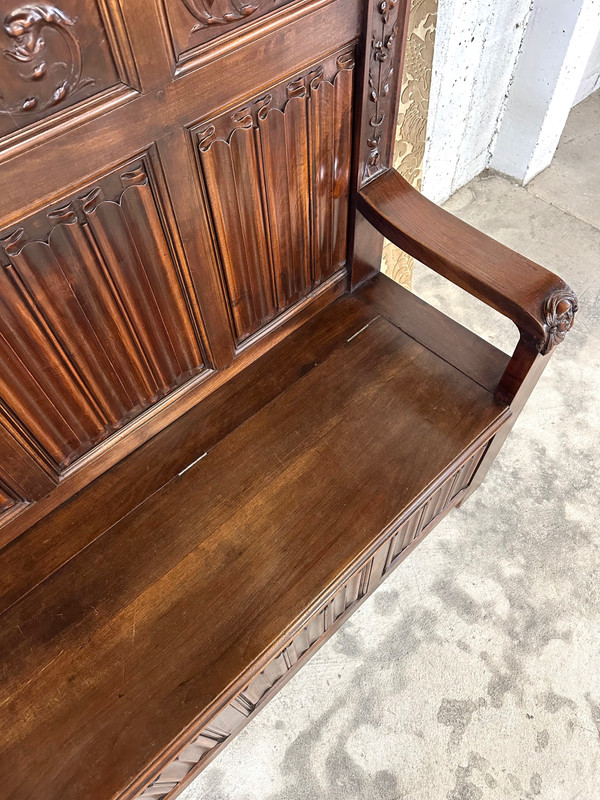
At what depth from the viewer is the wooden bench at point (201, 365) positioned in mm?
719

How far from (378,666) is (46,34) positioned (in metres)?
1.40

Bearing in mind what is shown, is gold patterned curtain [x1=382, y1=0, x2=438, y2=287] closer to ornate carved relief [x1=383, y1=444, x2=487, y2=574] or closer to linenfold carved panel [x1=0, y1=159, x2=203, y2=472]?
ornate carved relief [x1=383, y1=444, x2=487, y2=574]

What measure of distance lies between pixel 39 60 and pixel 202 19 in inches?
8.4

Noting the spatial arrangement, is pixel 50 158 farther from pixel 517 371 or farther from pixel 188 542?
pixel 517 371

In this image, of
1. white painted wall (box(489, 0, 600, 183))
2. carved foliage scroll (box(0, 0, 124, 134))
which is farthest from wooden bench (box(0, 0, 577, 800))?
white painted wall (box(489, 0, 600, 183))

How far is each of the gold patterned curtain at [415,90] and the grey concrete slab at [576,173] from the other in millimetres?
1020

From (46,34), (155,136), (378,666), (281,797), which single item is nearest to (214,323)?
(155,136)

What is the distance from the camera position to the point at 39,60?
0.59 m

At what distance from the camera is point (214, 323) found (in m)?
1.05

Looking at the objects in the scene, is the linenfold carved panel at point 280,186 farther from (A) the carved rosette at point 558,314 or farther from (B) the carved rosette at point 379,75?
(A) the carved rosette at point 558,314

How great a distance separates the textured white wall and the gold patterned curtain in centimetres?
29

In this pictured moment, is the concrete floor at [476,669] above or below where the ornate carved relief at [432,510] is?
below

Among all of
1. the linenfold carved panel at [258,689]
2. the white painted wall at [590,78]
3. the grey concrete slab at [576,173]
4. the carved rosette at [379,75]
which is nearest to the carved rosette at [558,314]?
the carved rosette at [379,75]

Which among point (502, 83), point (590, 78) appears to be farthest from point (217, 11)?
point (590, 78)
